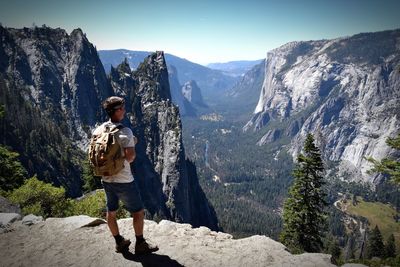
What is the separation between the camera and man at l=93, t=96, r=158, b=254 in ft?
29.1

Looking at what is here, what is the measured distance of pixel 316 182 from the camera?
109ft

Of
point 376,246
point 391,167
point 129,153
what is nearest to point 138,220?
point 129,153

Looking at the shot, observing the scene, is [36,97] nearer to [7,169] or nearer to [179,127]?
[179,127]

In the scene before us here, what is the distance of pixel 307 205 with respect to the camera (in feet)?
108

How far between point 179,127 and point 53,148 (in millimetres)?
67734

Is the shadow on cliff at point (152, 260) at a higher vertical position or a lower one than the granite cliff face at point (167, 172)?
higher

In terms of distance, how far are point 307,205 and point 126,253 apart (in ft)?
86.7

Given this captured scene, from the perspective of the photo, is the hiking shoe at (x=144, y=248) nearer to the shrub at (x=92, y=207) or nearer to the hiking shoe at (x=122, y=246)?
the hiking shoe at (x=122, y=246)

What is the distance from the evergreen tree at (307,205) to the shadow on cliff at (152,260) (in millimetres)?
25440

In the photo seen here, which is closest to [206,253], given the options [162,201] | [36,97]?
[162,201]

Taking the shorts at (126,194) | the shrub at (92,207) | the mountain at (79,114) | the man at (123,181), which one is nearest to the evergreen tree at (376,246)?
the shrub at (92,207)

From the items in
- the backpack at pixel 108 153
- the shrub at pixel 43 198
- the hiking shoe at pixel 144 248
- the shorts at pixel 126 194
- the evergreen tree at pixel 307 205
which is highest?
the backpack at pixel 108 153

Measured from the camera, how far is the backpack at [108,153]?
8.75 meters

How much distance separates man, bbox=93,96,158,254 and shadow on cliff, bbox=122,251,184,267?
183 mm
